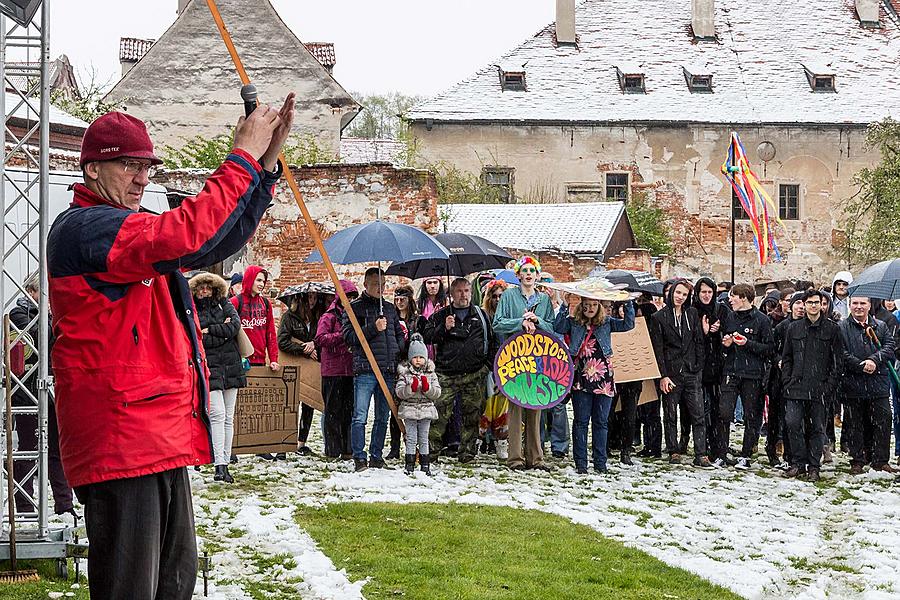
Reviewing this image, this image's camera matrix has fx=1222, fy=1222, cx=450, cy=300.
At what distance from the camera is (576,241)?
30.3m

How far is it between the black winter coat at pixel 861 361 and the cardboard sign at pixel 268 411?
5.86 metres

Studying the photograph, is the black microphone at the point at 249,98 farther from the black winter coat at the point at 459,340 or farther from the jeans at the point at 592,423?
the jeans at the point at 592,423

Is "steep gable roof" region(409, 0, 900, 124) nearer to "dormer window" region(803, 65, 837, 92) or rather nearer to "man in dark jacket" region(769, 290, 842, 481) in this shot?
"dormer window" region(803, 65, 837, 92)

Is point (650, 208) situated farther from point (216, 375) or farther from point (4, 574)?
point (4, 574)

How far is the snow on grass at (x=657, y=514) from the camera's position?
25.9 ft

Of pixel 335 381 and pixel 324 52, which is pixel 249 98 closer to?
pixel 335 381

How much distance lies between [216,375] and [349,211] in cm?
1280

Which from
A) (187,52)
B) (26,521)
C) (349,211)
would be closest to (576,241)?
(349,211)

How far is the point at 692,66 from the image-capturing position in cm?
4616

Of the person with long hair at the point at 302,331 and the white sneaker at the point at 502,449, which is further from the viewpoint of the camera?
the person with long hair at the point at 302,331

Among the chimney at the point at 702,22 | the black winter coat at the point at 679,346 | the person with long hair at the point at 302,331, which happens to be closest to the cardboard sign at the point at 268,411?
the person with long hair at the point at 302,331

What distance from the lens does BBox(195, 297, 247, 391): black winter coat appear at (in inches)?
447

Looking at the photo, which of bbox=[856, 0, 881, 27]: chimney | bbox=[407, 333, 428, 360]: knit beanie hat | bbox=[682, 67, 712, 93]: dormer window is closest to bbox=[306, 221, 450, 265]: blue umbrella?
bbox=[407, 333, 428, 360]: knit beanie hat

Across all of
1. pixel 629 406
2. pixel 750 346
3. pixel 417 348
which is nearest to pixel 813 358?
pixel 750 346
